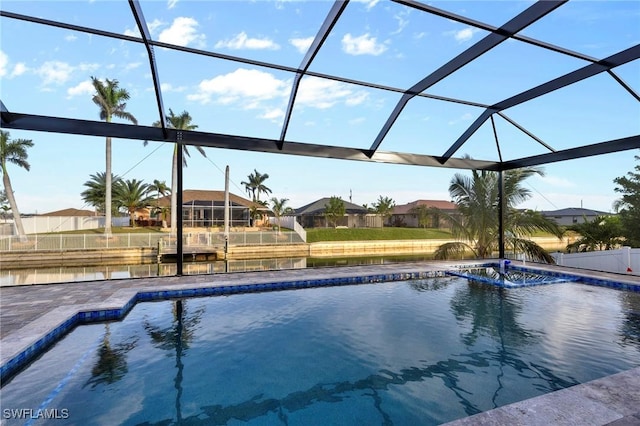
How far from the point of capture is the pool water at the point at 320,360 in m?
3.46

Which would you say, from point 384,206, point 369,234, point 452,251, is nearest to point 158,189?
point 369,234

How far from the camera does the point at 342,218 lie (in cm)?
4166

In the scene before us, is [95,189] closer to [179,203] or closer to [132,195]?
[132,195]

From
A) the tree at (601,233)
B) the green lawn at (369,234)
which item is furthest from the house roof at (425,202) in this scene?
the tree at (601,233)

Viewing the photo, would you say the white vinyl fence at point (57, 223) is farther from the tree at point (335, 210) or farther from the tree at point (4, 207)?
the tree at point (335, 210)

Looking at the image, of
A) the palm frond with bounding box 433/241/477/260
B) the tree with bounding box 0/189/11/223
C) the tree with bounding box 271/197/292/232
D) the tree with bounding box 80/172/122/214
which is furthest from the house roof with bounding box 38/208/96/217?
the palm frond with bounding box 433/241/477/260

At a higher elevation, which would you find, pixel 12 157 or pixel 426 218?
pixel 12 157

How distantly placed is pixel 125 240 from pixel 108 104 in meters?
11.9

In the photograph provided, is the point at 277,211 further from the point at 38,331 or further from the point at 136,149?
the point at 38,331

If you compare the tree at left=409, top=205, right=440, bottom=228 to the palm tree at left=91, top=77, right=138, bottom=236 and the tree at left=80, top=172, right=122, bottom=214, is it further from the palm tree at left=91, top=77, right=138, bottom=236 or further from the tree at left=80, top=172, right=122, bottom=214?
the tree at left=80, top=172, right=122, bottom=214

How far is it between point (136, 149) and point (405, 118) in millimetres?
24196

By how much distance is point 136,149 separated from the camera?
26.2 metres

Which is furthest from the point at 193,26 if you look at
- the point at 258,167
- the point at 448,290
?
the point at 258,167

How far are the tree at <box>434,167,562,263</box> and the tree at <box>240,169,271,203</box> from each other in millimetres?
32895
